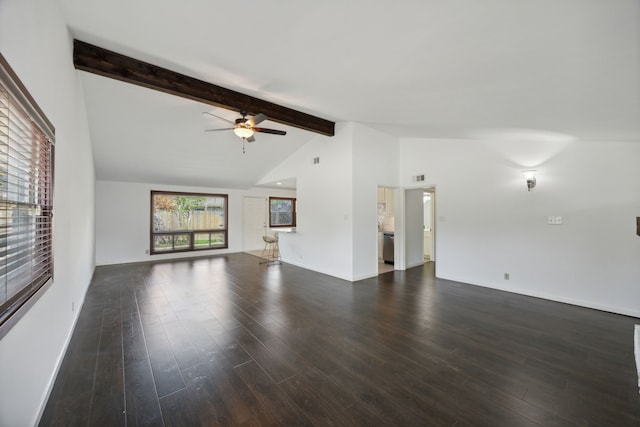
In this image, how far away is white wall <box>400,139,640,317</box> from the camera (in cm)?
342

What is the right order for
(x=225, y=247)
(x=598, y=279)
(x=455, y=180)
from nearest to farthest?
1. (x=598, y=279)
2. (x=455, y=180)
3. (x=225, y=247)

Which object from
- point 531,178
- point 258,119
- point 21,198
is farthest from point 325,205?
point 21,198

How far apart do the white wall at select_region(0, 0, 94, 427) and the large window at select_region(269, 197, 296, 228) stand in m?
6.74

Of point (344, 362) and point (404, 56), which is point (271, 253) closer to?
point (344, 362)

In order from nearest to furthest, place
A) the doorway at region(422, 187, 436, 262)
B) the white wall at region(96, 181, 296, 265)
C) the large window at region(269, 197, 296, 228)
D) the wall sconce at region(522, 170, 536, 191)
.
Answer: the wall sconce at region(522, 170, 536, 191)
the white wall at region(96, 181, 296, 265)
the doorway at region(422, 187, 436, 262)
the large window at region(269, 197, 296, 228)

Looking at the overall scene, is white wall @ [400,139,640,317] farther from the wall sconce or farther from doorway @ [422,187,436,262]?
doorway @ [422,187,436,262]

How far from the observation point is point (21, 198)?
4.80 feet

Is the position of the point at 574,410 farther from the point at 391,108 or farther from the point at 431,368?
the point at 391,108

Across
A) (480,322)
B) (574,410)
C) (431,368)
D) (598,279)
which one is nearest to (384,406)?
(431,368)

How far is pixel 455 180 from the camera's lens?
504cm

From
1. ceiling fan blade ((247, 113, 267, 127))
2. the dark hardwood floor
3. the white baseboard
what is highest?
ceiling fan blade ((247, 113, 267, 127))

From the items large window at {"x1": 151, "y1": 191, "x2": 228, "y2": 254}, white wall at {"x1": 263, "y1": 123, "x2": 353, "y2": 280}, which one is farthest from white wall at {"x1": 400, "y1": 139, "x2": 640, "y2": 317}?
large window at {"x1": 151, "y1": 191, "x2": 228, "y2": 254}

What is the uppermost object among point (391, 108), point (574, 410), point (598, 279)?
point (391, 108)

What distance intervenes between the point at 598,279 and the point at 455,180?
8.11 feet
